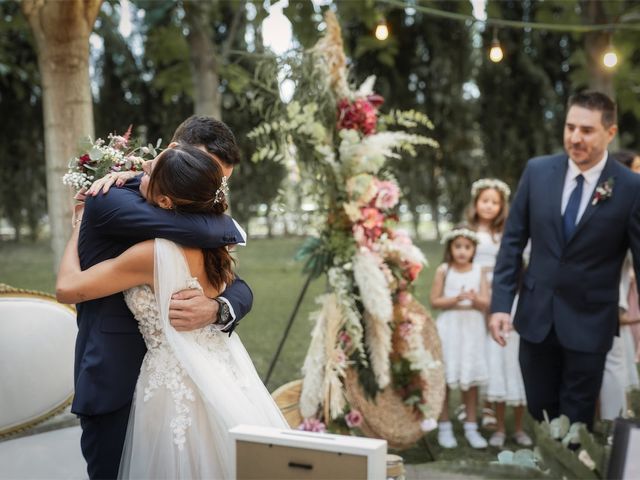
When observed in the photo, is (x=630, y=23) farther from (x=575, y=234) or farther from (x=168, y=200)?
(x=168, y=200)

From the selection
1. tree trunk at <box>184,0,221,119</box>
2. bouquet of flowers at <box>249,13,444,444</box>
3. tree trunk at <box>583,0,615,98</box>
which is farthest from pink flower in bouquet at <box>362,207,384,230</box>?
tree trunk at <box>583,0,615,98</box>

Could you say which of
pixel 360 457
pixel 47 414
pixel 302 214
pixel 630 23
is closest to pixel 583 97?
pixel 302 214

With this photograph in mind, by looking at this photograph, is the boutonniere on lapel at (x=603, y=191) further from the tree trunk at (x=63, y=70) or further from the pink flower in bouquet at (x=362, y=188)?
the tree trunk at (x=63, y=70)

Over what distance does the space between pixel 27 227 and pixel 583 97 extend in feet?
37.5

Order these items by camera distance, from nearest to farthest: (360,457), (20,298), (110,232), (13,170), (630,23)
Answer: (360,457) < (110,232) < (20,298) < (630,23) < (13,170)

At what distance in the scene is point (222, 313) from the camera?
2092 mm

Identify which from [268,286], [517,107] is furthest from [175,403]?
[517,107]

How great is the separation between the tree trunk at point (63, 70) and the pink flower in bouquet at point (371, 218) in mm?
1348

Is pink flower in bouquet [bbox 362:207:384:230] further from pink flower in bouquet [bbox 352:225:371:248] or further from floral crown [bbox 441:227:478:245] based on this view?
floral crown [bbox 441:227:478:245]

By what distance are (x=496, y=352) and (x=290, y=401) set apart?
128cm

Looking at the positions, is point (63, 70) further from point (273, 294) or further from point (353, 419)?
point (273, 294)

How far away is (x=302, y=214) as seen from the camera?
3764mm

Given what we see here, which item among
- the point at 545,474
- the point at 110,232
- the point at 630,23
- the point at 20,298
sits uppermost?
the point at 630,23

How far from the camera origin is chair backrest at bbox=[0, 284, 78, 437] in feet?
8.55
